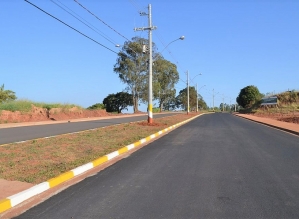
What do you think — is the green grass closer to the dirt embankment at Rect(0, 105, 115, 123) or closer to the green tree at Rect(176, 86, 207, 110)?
the dirt embankment at Rect(0, 105, 115, 123)

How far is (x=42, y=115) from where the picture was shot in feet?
120

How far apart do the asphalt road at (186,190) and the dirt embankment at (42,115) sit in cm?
2561

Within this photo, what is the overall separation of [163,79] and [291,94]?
3118 cm

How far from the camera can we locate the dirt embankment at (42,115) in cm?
3195

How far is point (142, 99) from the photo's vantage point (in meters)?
67.2

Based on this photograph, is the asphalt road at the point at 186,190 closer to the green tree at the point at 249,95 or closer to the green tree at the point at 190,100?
the green tree at the point at 249,95

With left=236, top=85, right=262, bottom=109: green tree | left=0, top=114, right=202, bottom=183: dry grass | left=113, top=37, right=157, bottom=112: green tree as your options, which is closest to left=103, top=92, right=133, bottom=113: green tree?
left=113, top=37, right=157, bottom=112: green tree

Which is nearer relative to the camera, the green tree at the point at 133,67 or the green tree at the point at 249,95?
the green tree at the point at 133,67

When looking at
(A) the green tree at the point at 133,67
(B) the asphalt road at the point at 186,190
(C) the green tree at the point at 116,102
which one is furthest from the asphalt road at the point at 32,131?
(C) the green tree at the point at 116,102

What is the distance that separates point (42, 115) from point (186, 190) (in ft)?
108

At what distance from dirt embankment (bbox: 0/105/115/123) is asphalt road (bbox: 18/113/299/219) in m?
25.6

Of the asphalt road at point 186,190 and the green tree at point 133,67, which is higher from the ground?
the green tree at point 133,67

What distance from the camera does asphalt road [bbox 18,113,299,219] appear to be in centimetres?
499

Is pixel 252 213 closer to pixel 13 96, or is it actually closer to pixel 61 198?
pixel 61 198
